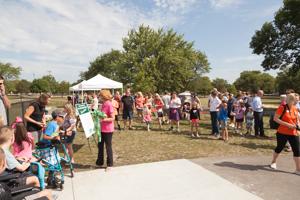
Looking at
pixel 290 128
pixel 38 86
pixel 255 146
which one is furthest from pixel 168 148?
pixel 38 86

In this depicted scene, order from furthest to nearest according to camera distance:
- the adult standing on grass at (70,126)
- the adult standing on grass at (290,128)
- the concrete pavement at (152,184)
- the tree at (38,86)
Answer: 1. the tree at (38,86)
2. the adult standing on grass at (70,126)
3. the adult standing on grass at (290,128)
4. the concrete pavement at (152,184)

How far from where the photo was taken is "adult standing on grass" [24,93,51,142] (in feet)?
14.1

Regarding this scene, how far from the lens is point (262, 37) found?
2194cm

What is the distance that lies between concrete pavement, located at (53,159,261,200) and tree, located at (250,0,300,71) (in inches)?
924

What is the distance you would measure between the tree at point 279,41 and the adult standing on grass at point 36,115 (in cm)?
2506

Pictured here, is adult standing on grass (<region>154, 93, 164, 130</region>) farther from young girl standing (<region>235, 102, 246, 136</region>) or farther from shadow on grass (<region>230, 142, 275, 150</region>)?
shadow on grass (<region>230, 142, 275, 150</region>)

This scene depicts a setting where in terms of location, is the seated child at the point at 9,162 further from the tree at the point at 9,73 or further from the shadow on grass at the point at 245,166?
the tree at the point at 9,73

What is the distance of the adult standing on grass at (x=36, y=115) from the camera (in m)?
4.30

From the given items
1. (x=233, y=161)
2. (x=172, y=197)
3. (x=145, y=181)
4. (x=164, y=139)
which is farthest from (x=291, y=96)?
(x=164, y=139)

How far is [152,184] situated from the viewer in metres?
3.51

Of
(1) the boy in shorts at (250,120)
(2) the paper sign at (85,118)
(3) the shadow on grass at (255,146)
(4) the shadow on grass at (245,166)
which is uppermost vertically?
(2) the paper sign at (85,118)

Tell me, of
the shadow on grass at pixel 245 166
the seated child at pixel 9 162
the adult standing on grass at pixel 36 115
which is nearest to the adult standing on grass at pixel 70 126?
the adult standing on grass at pixel 36 115

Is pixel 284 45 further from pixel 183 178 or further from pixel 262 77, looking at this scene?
pixel 262 77

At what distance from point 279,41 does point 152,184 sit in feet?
84.9
